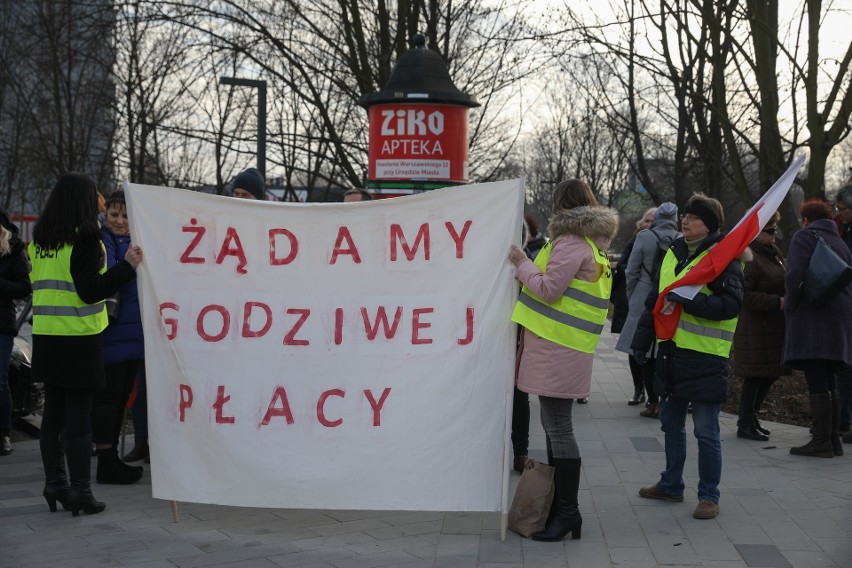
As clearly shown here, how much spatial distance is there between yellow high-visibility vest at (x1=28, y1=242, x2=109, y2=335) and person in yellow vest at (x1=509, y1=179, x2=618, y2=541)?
2.45m

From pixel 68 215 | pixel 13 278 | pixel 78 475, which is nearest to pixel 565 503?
pixel 78 475

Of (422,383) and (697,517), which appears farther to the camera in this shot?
(697,517)

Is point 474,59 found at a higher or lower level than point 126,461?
higher

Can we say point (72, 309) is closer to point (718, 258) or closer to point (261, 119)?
point (718, 258)

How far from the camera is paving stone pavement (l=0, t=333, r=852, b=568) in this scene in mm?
5090

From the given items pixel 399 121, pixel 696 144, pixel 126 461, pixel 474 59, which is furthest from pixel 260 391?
pixel 474 59

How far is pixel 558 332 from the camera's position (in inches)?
209

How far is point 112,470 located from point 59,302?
142 centimetres

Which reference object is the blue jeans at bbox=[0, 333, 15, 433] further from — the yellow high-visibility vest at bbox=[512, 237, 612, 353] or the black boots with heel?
the black boots with heel

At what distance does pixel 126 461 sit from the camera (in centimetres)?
752

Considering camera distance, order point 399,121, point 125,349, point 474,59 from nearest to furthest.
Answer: point 125,349, point 399,121, point 474,59

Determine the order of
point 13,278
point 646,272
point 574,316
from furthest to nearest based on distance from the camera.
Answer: point 646,272 < point 13,278 < point 574,316

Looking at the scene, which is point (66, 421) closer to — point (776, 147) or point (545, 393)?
point (545, 393)

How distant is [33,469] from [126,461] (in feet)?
2.09
